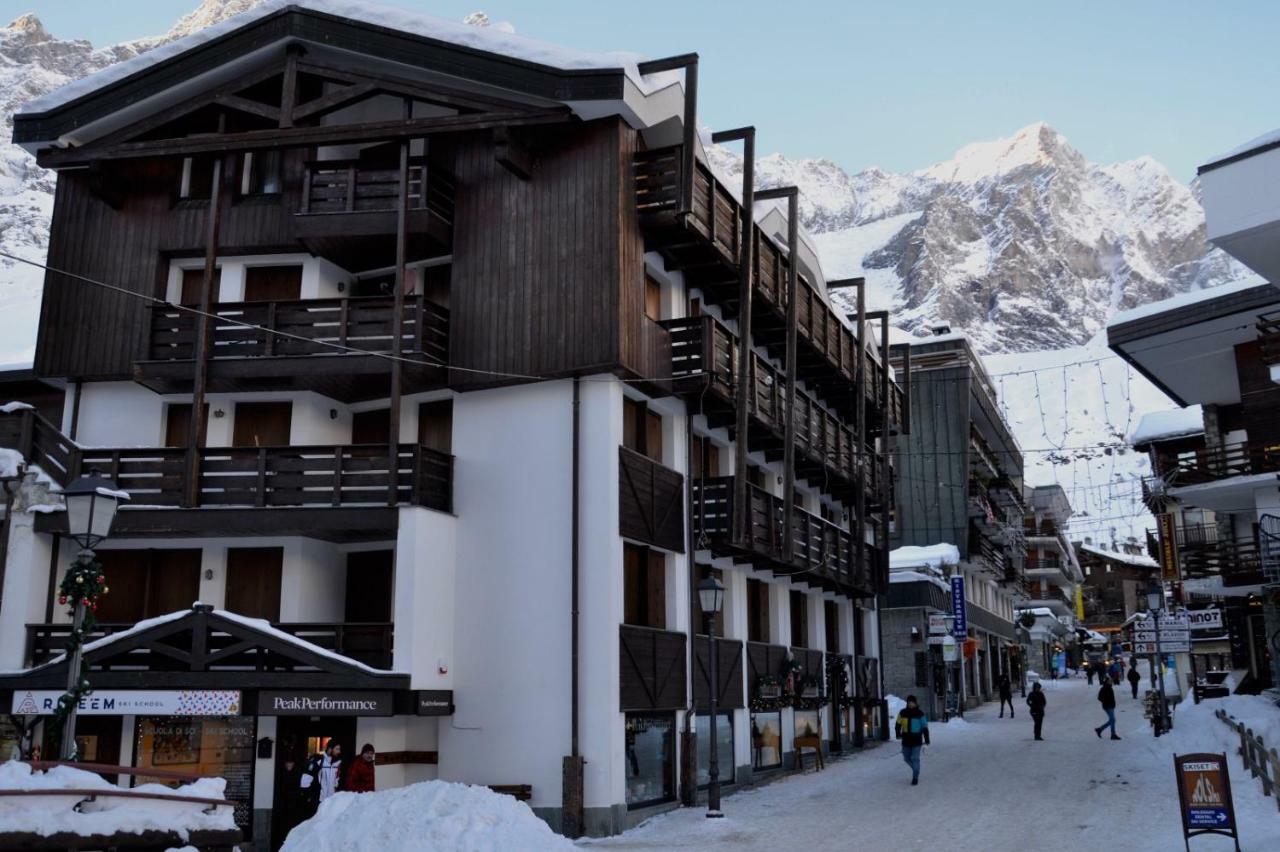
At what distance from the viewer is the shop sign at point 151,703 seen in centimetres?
2106

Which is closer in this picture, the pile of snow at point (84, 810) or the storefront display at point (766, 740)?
the pile of snow at point (84, 810)

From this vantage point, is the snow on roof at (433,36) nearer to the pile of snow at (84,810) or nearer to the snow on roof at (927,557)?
the pile of snow at (84,810)

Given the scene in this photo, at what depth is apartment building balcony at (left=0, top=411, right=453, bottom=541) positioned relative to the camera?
22.9 metres

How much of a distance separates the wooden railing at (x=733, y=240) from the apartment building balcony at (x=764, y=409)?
5.47 ft

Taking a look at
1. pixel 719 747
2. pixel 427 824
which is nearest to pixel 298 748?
pixel 719 747

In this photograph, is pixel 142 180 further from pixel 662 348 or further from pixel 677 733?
pixel 677 733

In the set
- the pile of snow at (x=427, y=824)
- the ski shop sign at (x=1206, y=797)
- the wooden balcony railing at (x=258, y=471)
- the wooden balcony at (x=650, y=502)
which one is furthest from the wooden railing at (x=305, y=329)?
the ski shop sign at (x=1206, y=797)

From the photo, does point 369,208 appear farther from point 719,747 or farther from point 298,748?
point 719,747

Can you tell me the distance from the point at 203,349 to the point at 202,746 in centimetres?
764

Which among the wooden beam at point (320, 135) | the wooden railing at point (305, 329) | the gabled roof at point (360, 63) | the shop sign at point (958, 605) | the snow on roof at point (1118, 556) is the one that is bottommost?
the shop sign at point (958, 605)

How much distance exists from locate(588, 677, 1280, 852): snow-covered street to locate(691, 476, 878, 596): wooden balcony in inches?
204

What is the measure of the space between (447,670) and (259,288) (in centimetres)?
943

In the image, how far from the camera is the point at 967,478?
5688 centimetres

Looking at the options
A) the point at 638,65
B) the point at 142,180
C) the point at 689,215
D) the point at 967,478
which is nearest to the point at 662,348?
the point at 689,215
